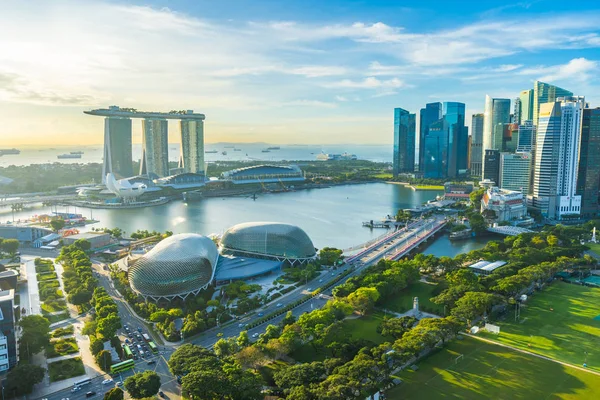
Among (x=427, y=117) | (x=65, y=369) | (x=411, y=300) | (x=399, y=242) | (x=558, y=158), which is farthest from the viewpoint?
(x=427, y=117)

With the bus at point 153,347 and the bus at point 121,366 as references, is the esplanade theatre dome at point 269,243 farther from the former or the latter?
the bus at point 121,366

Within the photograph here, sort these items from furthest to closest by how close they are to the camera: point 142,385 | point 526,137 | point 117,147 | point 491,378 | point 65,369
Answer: point 117,147 → point 526,137 → point 65,369 → point 491,378 → point 142,385

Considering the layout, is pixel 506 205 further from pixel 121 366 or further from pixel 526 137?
pixel 121 366

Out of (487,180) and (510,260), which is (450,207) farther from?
(510,260)

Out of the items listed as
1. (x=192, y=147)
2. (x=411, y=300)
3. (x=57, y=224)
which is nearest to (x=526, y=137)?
(x=411, y=300)

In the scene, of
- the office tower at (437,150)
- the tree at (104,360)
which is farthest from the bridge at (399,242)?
the office tower at (437,150)

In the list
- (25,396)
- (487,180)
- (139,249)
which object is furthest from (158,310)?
(487,180)

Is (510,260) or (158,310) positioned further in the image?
(510,260)
